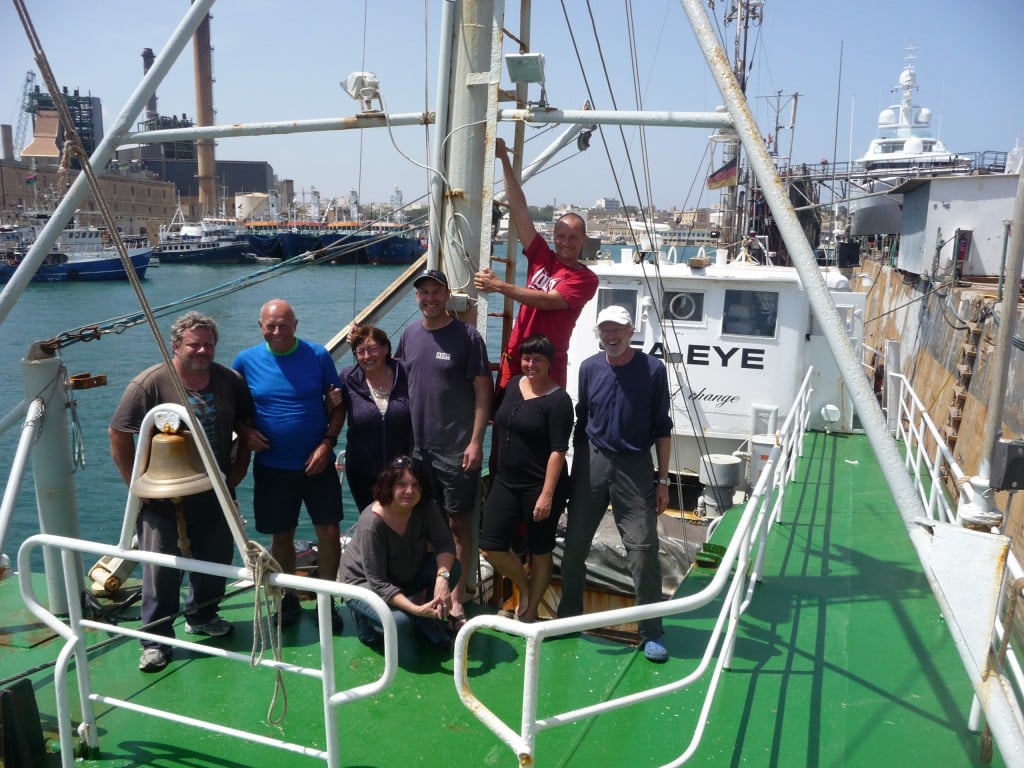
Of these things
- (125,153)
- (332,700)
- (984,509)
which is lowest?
(332,700)

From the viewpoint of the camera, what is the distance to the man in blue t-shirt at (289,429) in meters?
3.95

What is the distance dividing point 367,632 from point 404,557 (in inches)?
19.7

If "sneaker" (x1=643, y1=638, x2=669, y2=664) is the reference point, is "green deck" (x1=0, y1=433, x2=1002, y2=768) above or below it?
below

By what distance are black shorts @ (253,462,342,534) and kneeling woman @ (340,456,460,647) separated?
1.43 ft

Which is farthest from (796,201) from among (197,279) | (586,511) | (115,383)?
(197,279)

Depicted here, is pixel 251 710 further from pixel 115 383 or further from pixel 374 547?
pixel 115 383

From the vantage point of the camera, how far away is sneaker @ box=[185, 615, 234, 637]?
396cm

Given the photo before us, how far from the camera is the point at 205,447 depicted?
2.79 m

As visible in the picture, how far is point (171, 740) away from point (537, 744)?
1.46 meters

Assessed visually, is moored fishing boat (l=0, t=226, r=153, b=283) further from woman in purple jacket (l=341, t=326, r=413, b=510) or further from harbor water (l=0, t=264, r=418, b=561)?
woman in purple jacket (l=341, t=326, r=413, b=510)

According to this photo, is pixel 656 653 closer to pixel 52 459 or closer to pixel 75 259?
pixel 52 459

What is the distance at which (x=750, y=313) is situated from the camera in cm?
922

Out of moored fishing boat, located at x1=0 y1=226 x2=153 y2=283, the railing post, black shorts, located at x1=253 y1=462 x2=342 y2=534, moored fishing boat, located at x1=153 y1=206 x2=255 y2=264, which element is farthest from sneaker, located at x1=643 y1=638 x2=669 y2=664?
moored fishing boat, located at x1=153 y1=206 x2=255 y2=264

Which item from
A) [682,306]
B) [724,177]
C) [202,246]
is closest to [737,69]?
[724,177]
